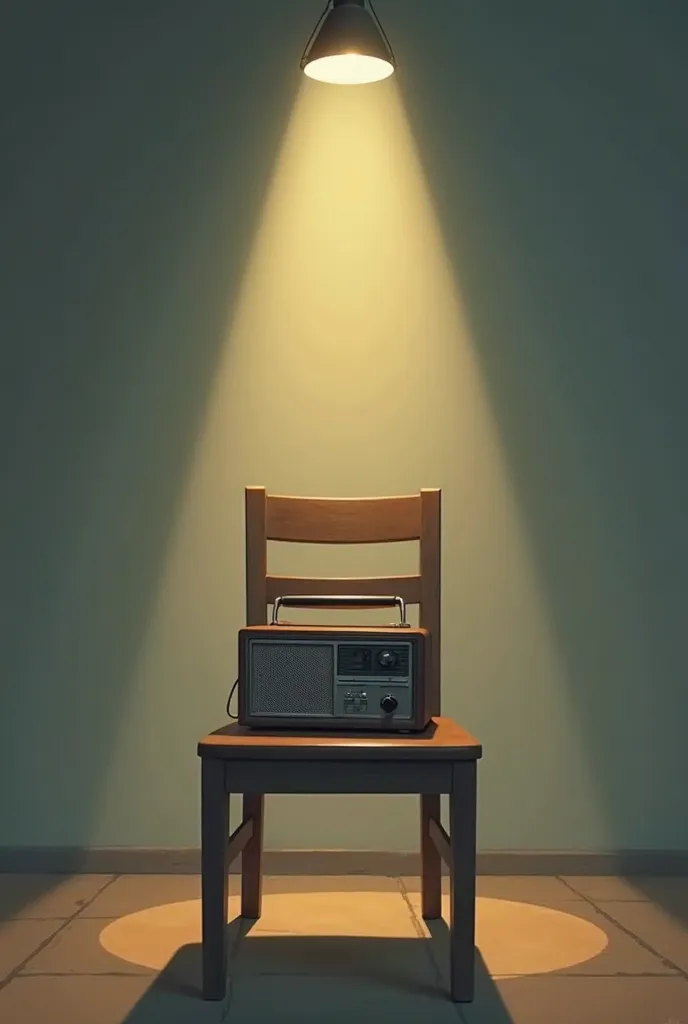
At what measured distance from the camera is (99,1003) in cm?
200

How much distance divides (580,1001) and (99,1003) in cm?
78

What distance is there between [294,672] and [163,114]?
1.58 meters

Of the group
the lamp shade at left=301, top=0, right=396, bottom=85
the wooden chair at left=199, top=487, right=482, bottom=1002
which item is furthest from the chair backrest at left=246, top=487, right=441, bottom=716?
the lamp shade at left=301, top=0, right=396, bottom=85

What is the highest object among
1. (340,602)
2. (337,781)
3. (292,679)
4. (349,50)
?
(349,50)

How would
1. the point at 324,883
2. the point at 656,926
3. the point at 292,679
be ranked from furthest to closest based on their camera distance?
the point at 324,883 < the point at 656,926 < the point at 292,679

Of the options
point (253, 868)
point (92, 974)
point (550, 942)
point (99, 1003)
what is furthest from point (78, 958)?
point (550, 942)

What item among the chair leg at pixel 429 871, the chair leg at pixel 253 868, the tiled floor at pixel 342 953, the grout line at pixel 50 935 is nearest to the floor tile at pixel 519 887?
the tiled floor at pixel 342 953

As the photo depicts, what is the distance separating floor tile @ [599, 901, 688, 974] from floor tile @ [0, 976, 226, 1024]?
859 millimetres

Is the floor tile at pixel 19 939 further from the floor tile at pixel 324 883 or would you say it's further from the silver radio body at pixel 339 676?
the silver radio body at pixel 339 676

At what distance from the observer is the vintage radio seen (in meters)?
2.09

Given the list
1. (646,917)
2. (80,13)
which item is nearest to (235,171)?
(80,13)

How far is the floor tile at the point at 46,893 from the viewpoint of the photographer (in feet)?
8.48

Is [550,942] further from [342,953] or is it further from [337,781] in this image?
[337,781]

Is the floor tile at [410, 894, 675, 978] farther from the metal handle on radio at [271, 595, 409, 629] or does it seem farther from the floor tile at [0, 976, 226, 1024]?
the metal handle on radio at [271, 595, 409, 629]
